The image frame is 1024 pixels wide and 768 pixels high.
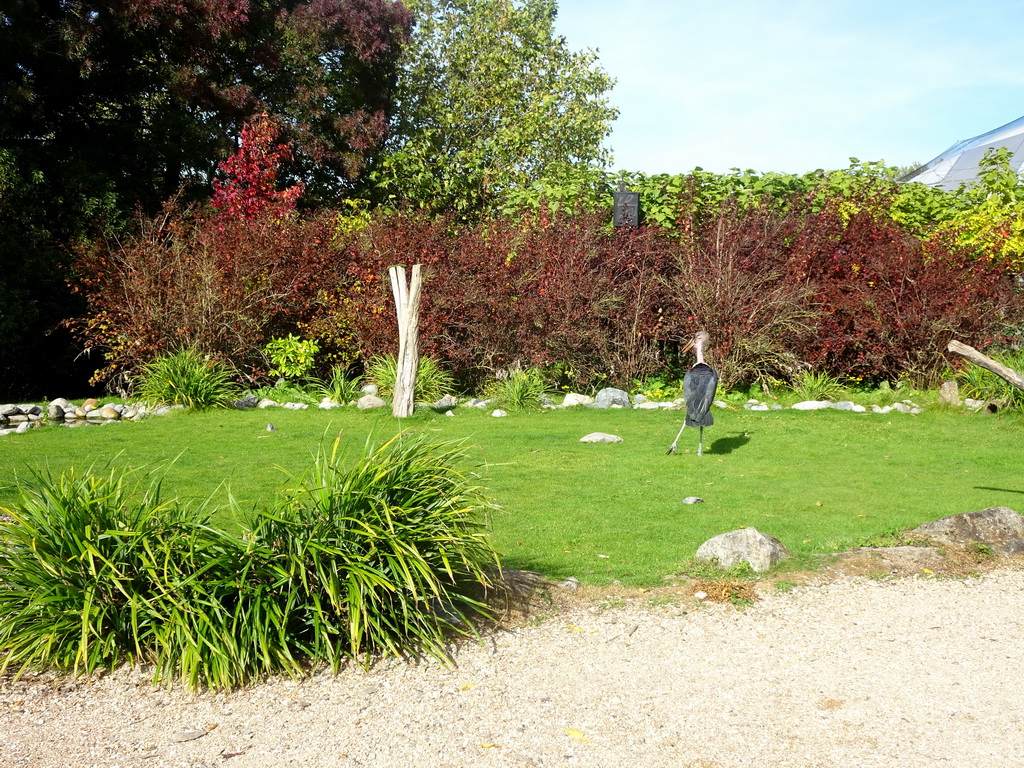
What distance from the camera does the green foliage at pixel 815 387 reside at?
1370 centimetres

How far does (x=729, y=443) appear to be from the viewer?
412 inches

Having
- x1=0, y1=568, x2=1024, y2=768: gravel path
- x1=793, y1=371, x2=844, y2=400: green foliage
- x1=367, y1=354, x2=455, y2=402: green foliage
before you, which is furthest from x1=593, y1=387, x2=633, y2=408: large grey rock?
x1=0, y1=568, x2=1024, y2=768: gravel path

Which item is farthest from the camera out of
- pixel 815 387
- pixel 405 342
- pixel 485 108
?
pixel 485 108

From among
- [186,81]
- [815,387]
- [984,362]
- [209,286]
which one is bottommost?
[815,387]

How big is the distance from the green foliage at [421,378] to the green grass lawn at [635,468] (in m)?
1.11

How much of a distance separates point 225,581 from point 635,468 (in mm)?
5371

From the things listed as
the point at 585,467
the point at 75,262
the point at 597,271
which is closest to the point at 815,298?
the point at 597,271

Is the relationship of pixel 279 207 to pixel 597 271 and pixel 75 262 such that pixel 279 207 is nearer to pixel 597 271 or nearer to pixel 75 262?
pixel 75 262

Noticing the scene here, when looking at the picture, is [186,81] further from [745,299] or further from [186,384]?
[745,299]

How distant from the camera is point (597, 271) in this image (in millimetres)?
14383

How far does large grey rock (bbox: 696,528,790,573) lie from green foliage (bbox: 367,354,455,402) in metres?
7.81

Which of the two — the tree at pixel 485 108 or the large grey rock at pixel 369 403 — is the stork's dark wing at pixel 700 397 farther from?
the tree at pixel 485 108

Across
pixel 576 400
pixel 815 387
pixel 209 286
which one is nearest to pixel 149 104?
pixel 209 286

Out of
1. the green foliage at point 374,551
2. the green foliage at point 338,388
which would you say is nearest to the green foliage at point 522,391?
the green foliage at point 338,388
